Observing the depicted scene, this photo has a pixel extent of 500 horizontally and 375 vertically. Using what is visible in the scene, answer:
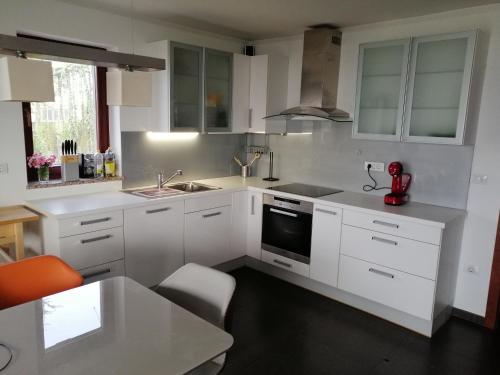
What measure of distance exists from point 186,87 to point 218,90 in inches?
14.6

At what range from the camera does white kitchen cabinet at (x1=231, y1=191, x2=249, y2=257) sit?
389 cm

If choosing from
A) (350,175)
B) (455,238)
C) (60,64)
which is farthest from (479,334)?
(60,64)

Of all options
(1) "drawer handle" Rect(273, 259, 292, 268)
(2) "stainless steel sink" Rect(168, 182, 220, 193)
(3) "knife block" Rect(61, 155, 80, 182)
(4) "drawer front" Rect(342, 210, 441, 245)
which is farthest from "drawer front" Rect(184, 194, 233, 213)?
(4) "drawer front" Rect(342, 210, 441, 245)

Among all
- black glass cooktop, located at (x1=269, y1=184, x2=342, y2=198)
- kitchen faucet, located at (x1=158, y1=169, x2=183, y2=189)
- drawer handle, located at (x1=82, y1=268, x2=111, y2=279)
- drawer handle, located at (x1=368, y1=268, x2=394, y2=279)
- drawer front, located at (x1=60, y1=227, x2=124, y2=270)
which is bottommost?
drawer handle, located at (x1=82, y1=268, x2=111, y2=279)

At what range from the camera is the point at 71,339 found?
1464mm

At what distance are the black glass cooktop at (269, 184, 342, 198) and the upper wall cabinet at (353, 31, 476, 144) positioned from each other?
0.60 m

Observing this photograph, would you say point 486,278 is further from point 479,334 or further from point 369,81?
point 369,81

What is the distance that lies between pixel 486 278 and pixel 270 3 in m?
2.67

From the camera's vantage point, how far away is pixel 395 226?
2967mm

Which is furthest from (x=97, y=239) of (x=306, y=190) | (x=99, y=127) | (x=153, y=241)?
(x=306, y=190)

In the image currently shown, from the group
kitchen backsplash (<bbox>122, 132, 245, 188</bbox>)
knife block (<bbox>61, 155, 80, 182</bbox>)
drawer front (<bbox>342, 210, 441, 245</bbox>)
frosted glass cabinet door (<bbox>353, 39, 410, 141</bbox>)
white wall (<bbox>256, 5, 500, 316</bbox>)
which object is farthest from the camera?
kitchen backsplash (<bbox>122, 132, 245, 188</bbox>)

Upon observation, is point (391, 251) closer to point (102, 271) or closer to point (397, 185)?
point (397, 185)

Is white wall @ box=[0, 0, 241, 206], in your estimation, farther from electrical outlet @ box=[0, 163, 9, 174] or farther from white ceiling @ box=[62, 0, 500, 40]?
white ceiling @ box=[62, 0, 500, 40]

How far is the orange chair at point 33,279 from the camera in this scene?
6.46 ft
